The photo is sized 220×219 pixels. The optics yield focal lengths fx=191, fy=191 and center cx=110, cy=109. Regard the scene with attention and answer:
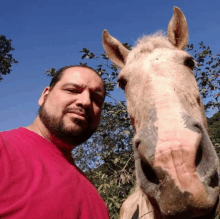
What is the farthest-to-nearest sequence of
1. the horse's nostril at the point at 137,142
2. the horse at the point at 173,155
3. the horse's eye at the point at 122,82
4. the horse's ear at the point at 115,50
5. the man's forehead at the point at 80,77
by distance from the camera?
the horse's ear at the point at 115,50
the horse's eye at the point at 122,82
the man's forehead at the point at 80,77
the horse's nostril at the point at 137,142
the horse at the point at 173,155

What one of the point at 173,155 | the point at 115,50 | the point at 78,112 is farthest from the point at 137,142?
the point at 115,50

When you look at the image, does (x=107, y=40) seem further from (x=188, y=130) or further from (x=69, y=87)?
(x=188, y=130)

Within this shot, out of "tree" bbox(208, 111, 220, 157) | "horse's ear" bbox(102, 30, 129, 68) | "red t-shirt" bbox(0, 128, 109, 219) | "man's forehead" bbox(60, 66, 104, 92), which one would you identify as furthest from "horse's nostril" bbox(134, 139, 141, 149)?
"tree" bbox(208, 111, 220, 157)

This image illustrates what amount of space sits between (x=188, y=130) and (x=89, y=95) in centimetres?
161

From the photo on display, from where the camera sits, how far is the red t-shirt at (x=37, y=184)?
145cm

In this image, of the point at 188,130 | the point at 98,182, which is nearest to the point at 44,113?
the point at 188,130

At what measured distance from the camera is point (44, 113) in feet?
8.30

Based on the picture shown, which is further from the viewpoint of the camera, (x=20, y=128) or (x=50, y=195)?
(x=20, y=128)

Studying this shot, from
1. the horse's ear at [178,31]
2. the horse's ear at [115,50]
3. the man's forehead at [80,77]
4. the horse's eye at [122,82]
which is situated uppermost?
the horse's ear at [115,50]

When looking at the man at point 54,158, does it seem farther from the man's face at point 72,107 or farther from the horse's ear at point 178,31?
the horse's ear at point 178,31

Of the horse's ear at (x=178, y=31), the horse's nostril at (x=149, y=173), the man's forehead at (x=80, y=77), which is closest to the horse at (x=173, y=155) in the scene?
the horse's nostril at (x=149, y=173)

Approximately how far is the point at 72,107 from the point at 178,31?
2419 millimetres

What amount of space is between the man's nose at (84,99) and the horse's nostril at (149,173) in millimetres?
1251

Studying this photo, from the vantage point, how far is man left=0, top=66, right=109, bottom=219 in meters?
1.49
